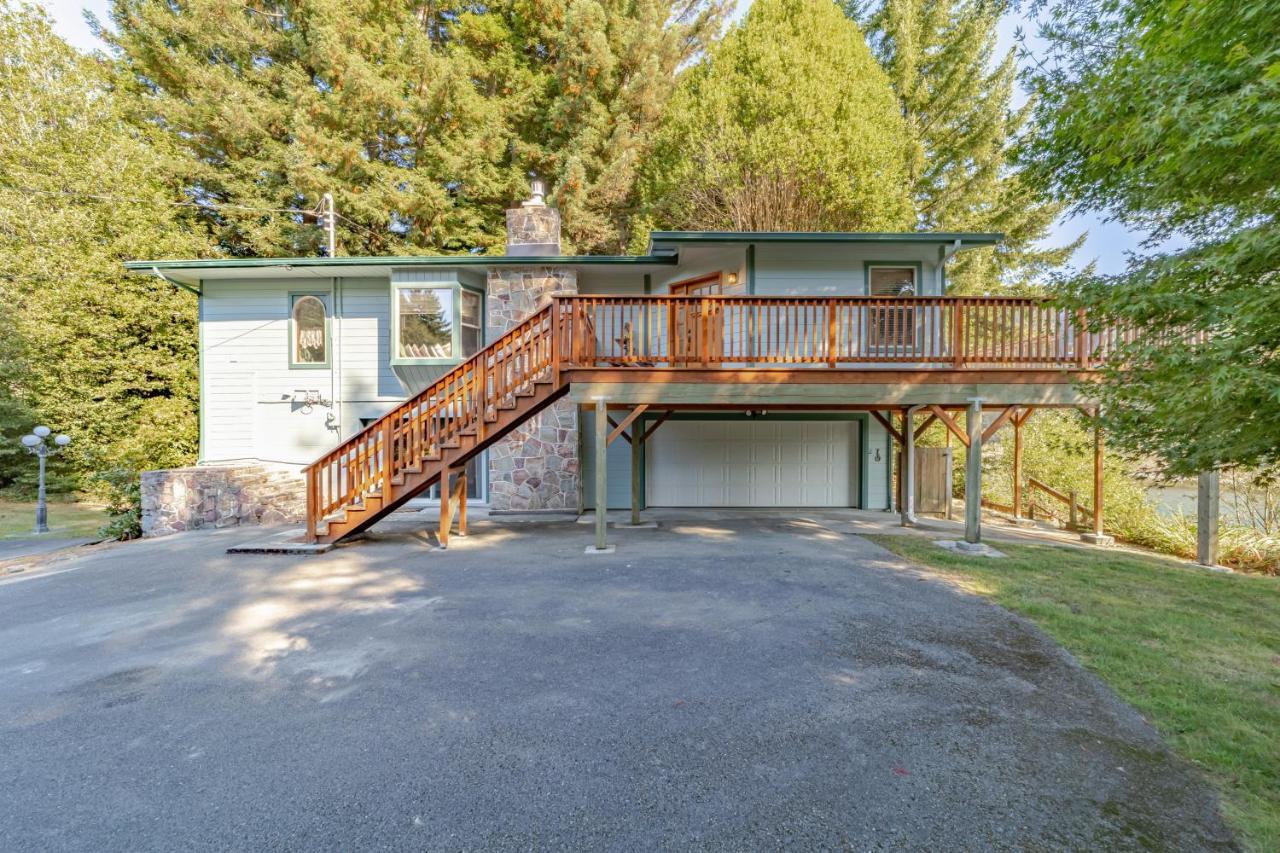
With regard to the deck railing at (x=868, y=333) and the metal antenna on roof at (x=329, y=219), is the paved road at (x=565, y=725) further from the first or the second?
the metal antenna on roof at (x=329, y=219)

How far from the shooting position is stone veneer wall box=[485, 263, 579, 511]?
10.2m

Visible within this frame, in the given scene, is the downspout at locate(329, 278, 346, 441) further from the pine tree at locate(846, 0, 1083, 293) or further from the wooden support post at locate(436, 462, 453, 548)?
the pine tree at locate(846, 0, 1083, 293)

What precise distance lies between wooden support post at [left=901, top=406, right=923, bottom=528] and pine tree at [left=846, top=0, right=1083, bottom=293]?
9.89m

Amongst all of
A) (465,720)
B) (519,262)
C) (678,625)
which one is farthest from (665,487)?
(465,720)

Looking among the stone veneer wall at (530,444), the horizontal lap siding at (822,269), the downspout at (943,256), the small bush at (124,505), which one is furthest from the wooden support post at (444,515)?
the downspout at (943,256)

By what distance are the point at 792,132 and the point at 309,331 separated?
40.7 feet

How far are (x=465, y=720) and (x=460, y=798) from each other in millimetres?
698

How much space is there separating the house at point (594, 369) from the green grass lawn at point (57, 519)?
7.62 feet

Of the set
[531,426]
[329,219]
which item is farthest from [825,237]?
[329,219]

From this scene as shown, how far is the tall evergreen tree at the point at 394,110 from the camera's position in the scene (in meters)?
15.2

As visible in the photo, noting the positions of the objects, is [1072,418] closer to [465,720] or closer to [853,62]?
[853,62]

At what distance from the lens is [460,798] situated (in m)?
2.48

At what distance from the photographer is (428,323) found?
32.9 feet

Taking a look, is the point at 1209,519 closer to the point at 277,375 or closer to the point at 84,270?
the point at 277,375
